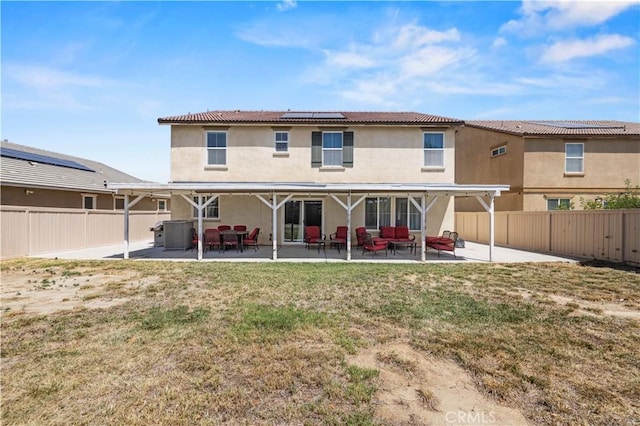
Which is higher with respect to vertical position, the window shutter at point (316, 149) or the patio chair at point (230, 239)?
the window shutter at point (316, 149)

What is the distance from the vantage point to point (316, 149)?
50.6ft

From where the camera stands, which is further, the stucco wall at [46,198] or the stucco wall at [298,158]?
the stucco wall at [298,158]

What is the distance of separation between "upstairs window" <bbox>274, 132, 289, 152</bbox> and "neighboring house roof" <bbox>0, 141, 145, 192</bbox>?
924 centimetres

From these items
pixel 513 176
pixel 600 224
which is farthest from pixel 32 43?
pixel 513 176

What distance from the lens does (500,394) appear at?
3.27 metres

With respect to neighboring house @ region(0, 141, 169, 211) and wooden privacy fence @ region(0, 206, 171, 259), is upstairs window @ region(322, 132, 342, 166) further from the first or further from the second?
wooden privacy fence @ region(0, 206, 171, 259)

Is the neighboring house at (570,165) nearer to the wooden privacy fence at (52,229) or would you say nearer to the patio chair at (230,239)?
the patio chair at (230,239)

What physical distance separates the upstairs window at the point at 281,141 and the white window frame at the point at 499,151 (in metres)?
13.4

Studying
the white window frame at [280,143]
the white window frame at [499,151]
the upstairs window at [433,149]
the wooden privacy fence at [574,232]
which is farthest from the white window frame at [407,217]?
the white window frame at [499,151]

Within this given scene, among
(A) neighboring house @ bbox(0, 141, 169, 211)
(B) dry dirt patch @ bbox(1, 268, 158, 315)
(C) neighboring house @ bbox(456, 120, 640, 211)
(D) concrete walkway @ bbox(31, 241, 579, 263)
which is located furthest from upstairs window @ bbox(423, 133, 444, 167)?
(A) neighboring house @ bbox(0, 141, 169, 211)

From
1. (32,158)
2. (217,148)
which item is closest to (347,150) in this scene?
(217,148)

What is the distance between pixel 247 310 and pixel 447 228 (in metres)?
12.4

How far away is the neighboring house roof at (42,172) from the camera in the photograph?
50.2ft

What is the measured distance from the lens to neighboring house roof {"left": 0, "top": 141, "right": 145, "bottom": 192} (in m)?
15.3
